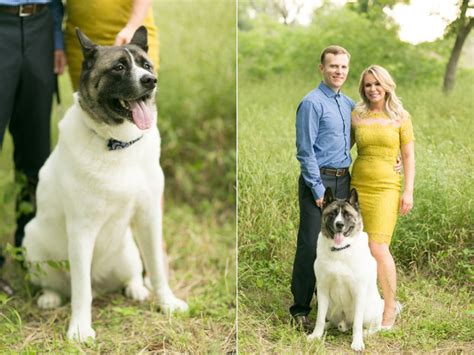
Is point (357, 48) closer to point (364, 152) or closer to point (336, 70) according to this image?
point (336, 70)

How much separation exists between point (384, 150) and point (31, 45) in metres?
2.19

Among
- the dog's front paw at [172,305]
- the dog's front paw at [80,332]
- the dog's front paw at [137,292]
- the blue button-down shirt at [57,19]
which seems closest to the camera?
the dog's front paw at [80,332]

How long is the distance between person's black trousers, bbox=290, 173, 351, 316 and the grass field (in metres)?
0.05

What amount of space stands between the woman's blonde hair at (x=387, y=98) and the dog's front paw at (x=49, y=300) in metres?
2.27

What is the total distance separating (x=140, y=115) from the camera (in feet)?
11.4

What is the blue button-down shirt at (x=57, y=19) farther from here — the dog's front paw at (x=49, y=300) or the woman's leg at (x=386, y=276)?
the woman's leg at (x=386, y=276)

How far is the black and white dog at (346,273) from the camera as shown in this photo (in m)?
3.23

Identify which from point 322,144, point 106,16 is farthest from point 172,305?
point 106,16

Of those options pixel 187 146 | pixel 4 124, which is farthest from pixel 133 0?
pixel 187 146

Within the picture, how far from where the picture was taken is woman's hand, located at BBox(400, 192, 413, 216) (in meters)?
3.31

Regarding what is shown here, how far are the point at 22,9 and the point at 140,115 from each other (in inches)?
43.9

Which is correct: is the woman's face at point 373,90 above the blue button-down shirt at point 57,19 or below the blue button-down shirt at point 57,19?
below

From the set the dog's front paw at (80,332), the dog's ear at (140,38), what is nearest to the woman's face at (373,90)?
the dog's ear at (140,38)

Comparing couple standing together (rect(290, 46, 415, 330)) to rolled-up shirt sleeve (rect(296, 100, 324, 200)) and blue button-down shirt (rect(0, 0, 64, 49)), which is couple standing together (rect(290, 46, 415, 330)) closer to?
rolled-up shirt sleeve (rect(296, 100, 324, 200))
